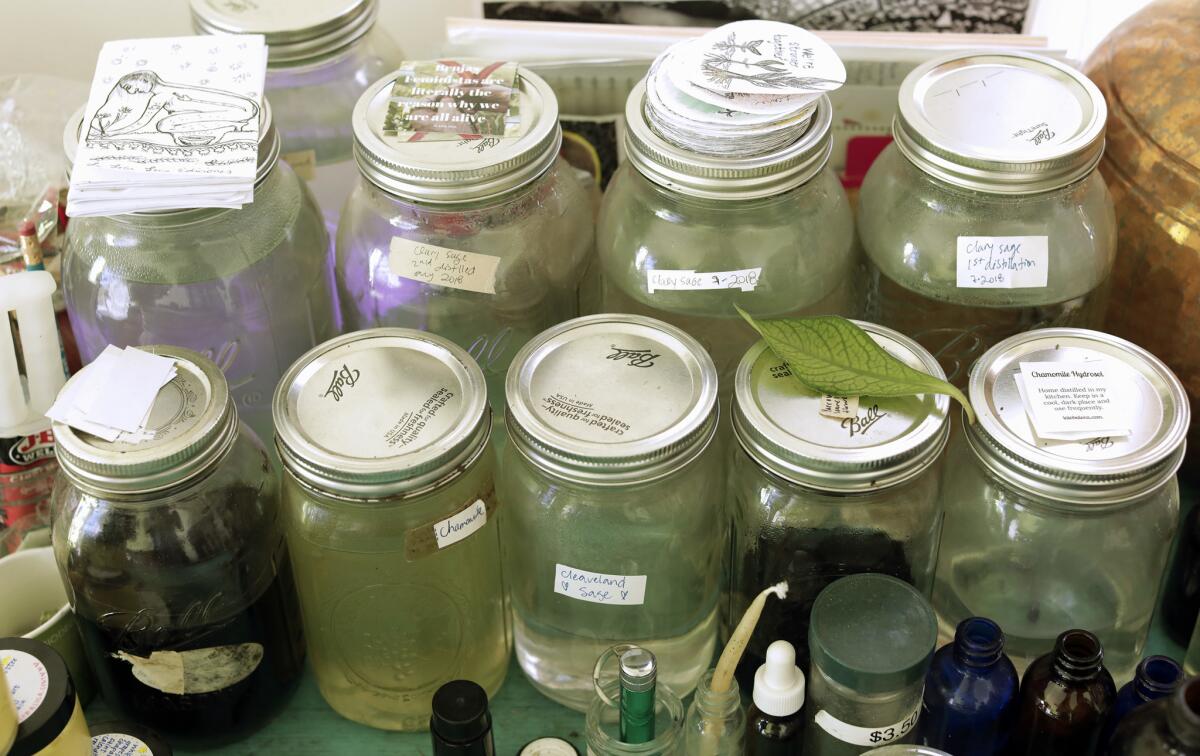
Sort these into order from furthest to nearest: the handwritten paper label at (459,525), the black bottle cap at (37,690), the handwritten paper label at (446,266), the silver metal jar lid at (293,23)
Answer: the silver metal jar lid at (293,23) → the handwritten paper label at (446,266) → the handwritten paper label at (459,525) → the black bottle cap at (37,690)

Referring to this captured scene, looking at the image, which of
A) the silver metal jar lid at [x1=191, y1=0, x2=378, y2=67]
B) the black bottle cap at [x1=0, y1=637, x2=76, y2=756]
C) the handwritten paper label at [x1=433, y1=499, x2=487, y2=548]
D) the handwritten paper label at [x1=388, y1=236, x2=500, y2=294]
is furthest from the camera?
the silver metal jar lid at [x1=191, y1=0, x2=378, y2=67]

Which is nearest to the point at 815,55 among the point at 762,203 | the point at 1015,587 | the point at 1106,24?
the point at 762,203

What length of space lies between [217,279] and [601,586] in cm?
41

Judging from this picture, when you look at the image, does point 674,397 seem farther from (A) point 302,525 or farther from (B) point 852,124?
(B) point 852,124

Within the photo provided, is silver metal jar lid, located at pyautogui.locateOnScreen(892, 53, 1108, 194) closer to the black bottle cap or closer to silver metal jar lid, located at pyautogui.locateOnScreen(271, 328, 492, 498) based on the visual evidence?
silver metal jar lid, located at pyautogui.locateOnScreen(271, 328, 492, 498)

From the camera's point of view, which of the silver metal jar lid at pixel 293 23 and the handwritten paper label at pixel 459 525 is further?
the silver metal jar lid at pixel 293 23

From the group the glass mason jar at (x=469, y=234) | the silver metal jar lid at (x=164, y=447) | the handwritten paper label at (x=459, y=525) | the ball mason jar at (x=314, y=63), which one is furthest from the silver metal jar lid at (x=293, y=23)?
the handwritten paper label at (x=459, y=525)

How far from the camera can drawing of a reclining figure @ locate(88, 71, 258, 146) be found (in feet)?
3.09

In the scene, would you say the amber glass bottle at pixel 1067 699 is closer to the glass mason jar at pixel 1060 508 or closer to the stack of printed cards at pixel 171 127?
the glass mason jar at pixel 1060 508

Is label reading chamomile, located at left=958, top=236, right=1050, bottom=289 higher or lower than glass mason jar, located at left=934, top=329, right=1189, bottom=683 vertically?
higher

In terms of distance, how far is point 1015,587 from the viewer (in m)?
0.92

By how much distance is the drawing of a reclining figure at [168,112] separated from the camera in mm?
942

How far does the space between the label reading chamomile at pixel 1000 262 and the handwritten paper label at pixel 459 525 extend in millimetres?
409

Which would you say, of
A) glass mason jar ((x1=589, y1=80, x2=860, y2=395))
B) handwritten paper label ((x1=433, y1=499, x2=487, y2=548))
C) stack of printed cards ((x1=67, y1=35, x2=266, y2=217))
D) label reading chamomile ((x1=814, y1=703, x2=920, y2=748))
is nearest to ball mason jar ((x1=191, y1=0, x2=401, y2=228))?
stack of printed cards ((x1=67, y1=35, x2=266, y2=217))
